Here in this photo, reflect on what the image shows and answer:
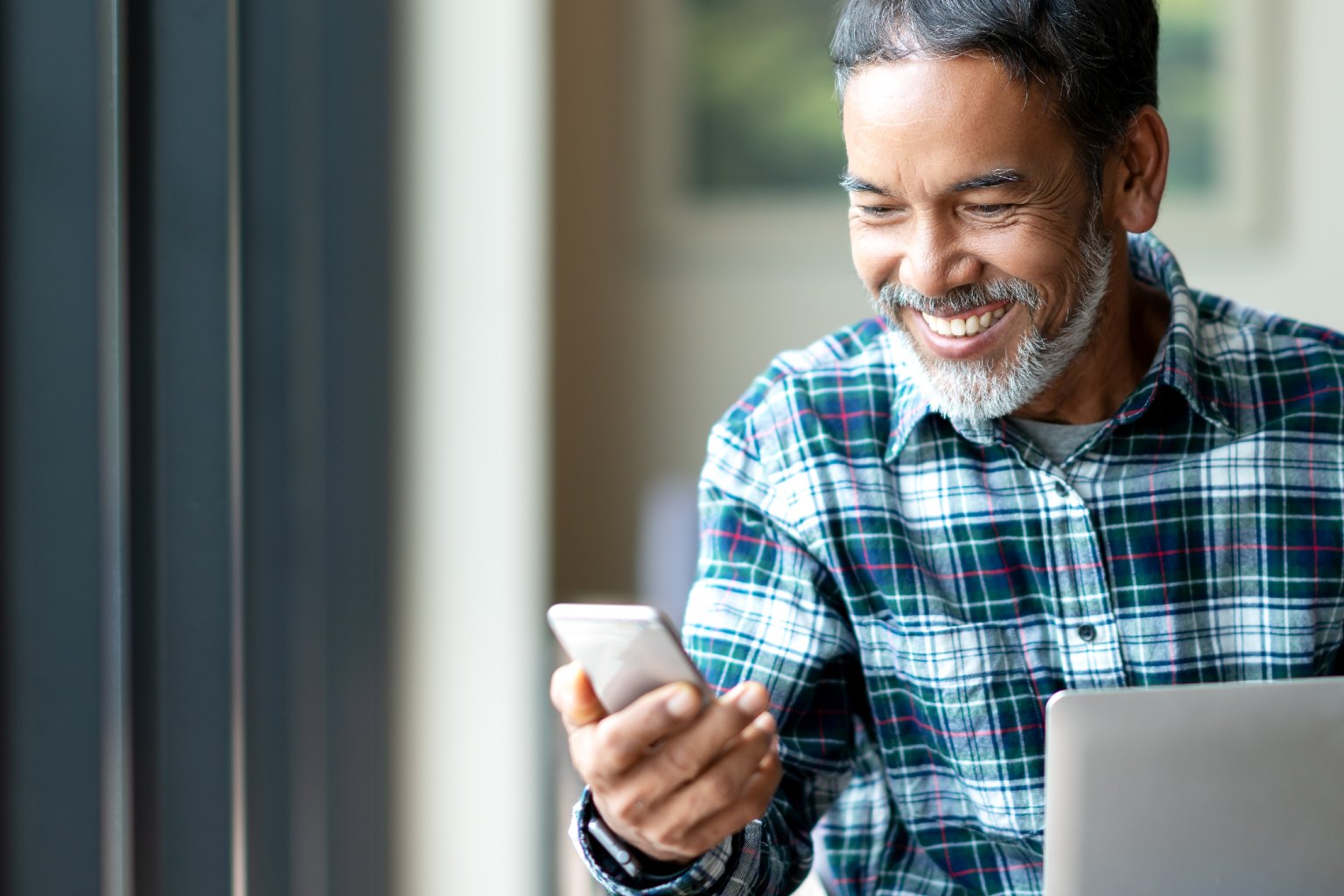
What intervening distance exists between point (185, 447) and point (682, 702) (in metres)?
0.63

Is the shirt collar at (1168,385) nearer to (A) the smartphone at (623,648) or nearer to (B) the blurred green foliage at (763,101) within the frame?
(A) the smartphone at (623,648)

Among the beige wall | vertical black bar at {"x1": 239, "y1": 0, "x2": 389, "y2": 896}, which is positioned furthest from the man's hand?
the beige wall

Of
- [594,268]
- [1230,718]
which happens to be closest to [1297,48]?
[594,268]

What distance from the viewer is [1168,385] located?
48.1 inches

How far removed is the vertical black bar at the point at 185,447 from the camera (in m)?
1.18

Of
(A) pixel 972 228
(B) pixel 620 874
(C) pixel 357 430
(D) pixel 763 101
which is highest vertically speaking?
(D) pixel 763 101

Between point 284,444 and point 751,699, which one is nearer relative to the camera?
point 751,699

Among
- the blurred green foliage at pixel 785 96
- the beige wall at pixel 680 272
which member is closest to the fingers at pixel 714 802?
the beige wall at pixel 680 272

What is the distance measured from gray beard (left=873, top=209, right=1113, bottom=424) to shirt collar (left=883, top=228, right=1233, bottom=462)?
0.10 ft

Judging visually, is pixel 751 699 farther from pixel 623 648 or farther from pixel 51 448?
pixel 51 448

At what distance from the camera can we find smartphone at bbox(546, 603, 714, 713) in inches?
32.5

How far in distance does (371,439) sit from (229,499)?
0.89 meters

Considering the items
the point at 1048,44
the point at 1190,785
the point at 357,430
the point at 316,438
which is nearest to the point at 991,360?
the point at 1048,44

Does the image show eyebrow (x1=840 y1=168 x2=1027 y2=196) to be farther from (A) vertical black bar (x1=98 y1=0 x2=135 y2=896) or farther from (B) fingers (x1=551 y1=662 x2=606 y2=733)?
(A) vertical black bar (x1=98 y1=0 x2=135 y2=896)
